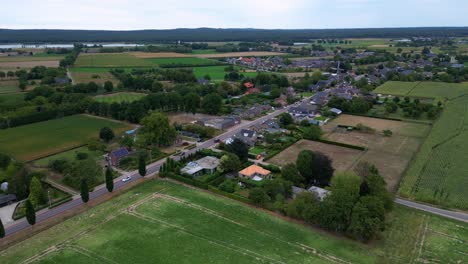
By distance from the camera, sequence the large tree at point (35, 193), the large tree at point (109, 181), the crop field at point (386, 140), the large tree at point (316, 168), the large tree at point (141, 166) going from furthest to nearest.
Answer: the crop field at point (386, 140)
the large tree at point (141, 166)
the large tree at point (316, 168)
the large tree at point (109, 181)
the large tree at point (35, 193)

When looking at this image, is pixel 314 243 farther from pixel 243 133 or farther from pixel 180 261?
pixel 243 133

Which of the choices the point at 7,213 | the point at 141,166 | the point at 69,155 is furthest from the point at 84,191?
the point at 69,155

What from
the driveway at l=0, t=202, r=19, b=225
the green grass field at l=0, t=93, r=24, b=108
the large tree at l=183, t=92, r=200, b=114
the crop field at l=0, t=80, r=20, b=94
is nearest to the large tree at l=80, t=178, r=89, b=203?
the driveway at l=0, t=202, r=19, b=225

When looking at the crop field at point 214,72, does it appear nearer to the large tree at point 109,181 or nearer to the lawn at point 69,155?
the lawn at point 69,155

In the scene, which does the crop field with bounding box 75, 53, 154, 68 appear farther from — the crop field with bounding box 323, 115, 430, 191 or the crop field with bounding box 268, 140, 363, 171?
the crop field with bounding box 268, 140, 363, 171

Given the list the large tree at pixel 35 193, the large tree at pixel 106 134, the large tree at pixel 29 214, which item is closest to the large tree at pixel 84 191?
the large tree at pixel 35 193

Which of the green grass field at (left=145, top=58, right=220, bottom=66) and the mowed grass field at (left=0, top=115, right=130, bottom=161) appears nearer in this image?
the mowed grass field at (left=0, top=115, right=130, bottom=161)
